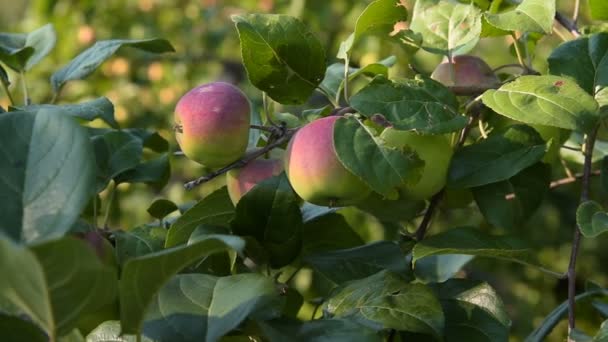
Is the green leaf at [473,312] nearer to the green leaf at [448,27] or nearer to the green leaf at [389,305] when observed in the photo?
the green leaf at [389,305]

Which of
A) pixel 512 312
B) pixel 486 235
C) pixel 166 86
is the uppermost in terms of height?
pixel 486 235

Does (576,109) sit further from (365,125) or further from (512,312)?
(512,312)

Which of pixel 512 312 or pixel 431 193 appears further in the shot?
pixel 512 312

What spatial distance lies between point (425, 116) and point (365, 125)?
0.05m

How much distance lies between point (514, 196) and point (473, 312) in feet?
0.50

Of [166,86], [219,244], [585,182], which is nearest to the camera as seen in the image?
[219,244]

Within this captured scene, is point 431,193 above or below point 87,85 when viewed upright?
above

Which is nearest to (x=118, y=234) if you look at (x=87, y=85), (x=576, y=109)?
(x=576, y=109)

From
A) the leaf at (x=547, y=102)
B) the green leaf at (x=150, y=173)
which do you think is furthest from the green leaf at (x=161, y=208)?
the leaf at (x=547, y=102)

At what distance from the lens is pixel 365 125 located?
768 millimetres

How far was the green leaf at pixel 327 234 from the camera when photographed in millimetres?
868

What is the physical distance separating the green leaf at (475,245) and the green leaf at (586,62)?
157mm

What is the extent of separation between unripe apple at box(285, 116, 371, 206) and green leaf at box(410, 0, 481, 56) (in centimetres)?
22

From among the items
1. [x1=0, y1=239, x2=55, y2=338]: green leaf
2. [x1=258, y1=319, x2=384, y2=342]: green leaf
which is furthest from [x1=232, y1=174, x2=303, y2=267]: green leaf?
[x1=0, y1=239, x2=55, y2=338]: green leaf
